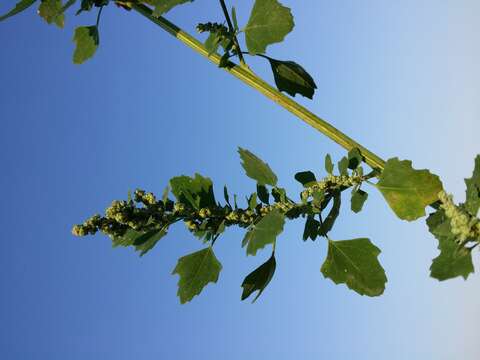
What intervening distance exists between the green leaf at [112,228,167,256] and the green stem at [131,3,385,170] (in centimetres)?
83

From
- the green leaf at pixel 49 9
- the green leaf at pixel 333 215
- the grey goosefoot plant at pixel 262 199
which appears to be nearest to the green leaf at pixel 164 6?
the grey goosefoot plant at pixel 262 199

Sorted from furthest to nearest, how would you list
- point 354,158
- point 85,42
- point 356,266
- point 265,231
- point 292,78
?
point 85,42 < point 292,78 < point 356,266 < point 354,158 < point 265,231

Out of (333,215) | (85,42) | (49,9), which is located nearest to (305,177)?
(333,215)

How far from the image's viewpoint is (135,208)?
8.11ft

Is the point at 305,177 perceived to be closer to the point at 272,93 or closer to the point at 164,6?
the point at 272,93

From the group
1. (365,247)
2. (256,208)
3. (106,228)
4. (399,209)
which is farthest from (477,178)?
(106,228)

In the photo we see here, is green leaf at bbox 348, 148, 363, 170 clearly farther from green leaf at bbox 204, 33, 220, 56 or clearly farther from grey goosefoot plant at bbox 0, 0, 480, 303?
green leaf at bbox 204, 33, 220, 56

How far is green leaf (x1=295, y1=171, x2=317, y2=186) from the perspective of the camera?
8.56 ft

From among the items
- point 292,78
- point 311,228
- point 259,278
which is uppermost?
point 292,78

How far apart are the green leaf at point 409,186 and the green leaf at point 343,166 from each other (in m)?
0.17

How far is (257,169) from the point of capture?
2.69m

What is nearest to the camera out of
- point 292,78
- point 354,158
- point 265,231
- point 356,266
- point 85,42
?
point 265,231

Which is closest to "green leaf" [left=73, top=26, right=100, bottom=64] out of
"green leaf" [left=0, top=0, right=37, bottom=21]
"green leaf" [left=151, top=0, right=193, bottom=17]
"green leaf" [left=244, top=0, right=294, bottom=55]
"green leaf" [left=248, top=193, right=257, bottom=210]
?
"green leaf" [left=0, top=0, right=37, bottom=21]

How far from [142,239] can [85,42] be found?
126 cm
